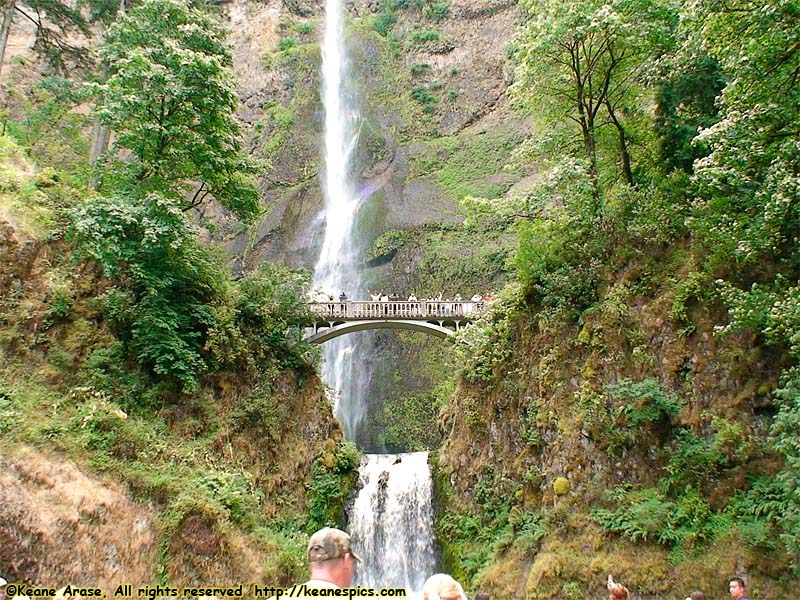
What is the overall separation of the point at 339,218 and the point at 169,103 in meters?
20.4

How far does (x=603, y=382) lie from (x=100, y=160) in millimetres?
13707

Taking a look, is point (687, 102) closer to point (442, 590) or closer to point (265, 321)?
point (265, 321)

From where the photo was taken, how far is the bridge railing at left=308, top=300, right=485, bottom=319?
800 inches

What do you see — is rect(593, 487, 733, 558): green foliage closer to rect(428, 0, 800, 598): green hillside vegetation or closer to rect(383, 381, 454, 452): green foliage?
rect(428, 0, 800, 598): green hillside vegetation

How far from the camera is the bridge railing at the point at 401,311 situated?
2033 centimetres

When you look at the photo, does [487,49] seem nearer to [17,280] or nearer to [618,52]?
[618,52]

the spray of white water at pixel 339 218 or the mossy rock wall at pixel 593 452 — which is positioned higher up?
the spray of white water at pixel 339 218

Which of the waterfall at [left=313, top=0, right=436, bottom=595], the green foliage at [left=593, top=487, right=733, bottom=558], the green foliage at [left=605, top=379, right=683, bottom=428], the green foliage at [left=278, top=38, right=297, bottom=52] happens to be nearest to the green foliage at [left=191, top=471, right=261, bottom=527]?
the waterfall at [left=313, top=0, right=436, bottom=595]

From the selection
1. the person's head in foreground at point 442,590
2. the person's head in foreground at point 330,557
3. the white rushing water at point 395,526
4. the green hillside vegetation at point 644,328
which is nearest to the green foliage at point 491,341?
the green hillside vegetation at point 644,328

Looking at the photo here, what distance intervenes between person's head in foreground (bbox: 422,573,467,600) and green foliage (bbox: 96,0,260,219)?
12682mm

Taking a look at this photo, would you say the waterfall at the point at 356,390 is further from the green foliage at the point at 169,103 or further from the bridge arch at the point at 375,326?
Answer: the green foliage at the point at 169,103

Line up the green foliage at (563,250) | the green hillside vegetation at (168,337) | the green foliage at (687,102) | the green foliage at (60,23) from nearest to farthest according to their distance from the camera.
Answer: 1. the green hillside vegetation at (168,337)
2. the green foliage at (687,102)
3. the green foliage at (563,250)
4. the green foliage at (60,23)

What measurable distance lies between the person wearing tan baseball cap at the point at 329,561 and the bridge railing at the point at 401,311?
57.3ft

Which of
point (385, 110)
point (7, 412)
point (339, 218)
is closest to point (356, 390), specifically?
point (339, 218)
